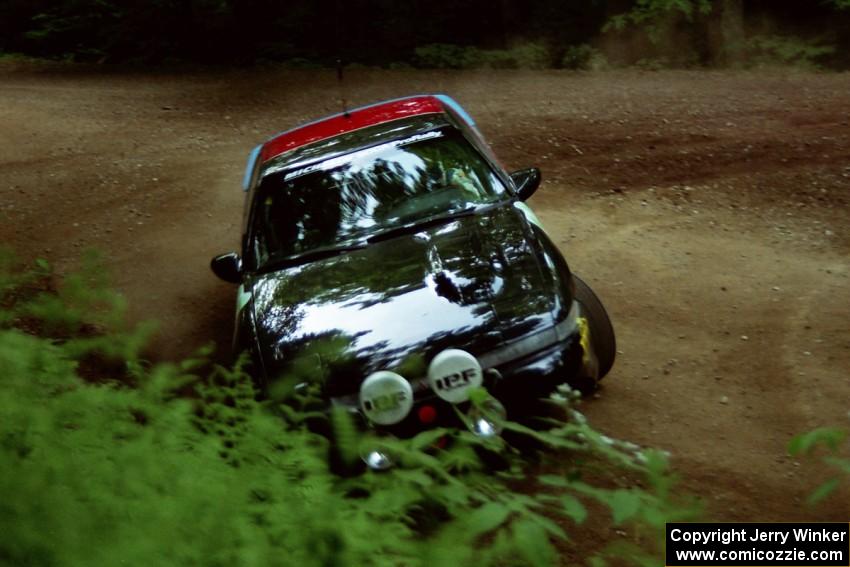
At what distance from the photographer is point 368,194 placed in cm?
621

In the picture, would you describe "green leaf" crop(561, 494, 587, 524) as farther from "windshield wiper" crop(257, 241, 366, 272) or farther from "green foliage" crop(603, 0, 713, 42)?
"green foliage" crop(603, 0, 713, 42)

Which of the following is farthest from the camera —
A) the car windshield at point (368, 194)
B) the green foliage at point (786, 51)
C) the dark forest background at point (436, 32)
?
the dark forest background at point (436, 32)

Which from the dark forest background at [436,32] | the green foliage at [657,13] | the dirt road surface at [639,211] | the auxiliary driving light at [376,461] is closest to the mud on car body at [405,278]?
the auxiliary driving light at [376,461]

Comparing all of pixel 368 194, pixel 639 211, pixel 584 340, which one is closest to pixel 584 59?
pixel 639 211

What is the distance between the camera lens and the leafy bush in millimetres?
2465

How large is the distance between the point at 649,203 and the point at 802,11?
928cm

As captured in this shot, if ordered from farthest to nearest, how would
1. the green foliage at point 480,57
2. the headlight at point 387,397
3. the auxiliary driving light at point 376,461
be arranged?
the green foliage at point 480,57 < the headlight at point 387,397 < the auxiliary driving light at point 376,461

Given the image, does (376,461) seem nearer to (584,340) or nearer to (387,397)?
(387,397)

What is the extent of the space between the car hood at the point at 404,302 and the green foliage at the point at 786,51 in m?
11.8

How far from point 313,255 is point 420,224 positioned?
71 centimetres

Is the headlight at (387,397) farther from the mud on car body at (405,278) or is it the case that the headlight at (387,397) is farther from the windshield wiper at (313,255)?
the windshield wiper at (313,255)

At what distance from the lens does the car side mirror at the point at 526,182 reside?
6.36 meters

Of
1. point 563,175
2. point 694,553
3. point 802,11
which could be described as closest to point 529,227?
point 694,553

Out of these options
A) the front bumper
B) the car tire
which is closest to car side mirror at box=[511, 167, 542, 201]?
the car tire
